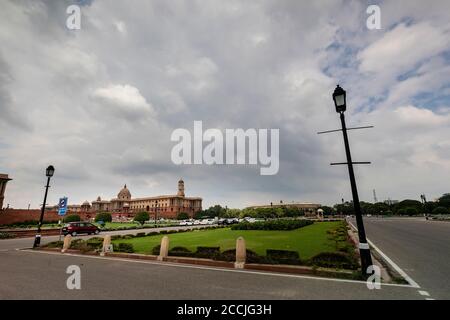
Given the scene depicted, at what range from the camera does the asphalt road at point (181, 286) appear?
5953 mm

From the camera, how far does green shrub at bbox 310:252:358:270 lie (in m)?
8.12

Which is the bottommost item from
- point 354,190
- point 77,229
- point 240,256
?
point 77,229

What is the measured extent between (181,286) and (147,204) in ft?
495

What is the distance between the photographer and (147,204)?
149250 millimetres

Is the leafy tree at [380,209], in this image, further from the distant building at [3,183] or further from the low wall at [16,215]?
the distant building at [3,183]

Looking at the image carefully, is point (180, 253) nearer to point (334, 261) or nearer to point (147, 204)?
point (334, 261)

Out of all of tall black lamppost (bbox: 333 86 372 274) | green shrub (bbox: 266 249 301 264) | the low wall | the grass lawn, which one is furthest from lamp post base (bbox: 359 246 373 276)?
the low wall

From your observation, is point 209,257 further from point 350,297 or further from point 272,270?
point 350,297

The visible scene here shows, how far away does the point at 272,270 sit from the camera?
8.70 metres

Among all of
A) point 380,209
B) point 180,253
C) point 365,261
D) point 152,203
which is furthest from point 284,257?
point 152,203

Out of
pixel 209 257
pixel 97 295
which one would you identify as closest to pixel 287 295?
pixel 97 295

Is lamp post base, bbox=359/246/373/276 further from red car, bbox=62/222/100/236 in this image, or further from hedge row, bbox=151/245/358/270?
red car, bbox=62/222/100/236
